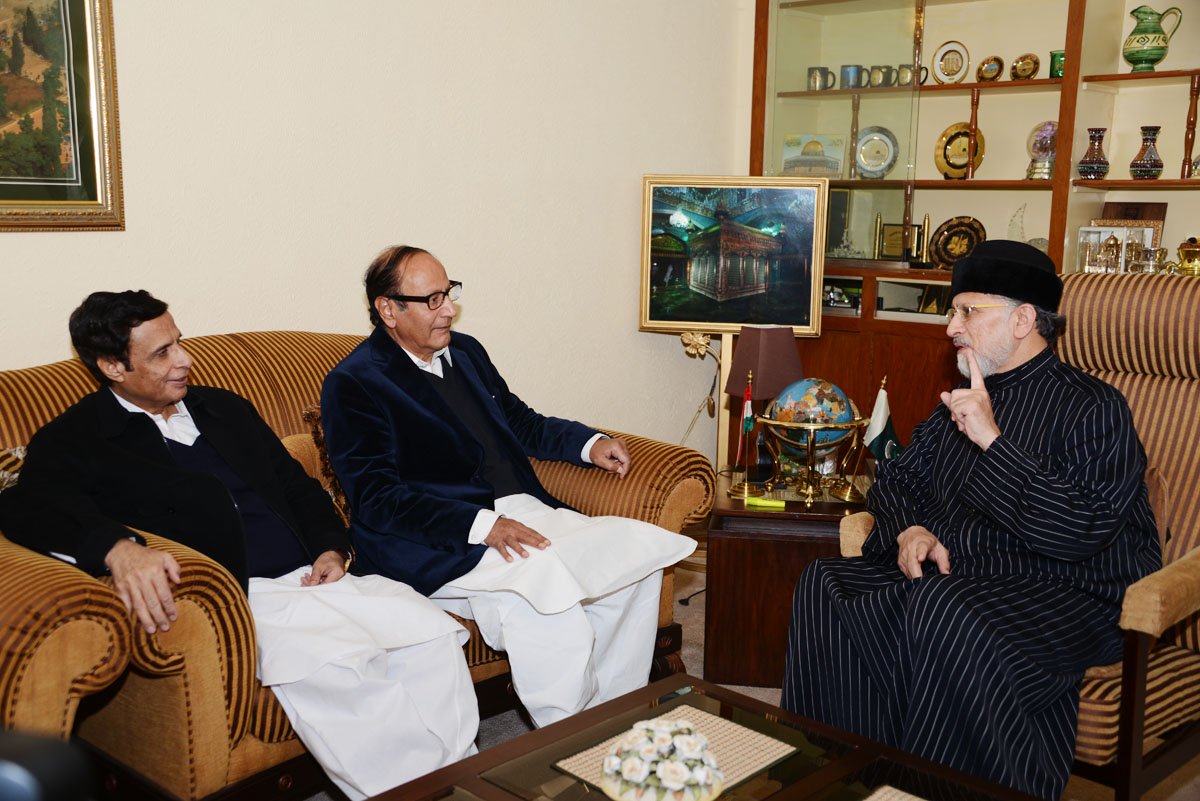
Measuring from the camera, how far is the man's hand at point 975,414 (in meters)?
2.27

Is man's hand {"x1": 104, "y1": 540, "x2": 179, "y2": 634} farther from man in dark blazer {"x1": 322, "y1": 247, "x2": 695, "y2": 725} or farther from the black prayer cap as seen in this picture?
the black prayer cap

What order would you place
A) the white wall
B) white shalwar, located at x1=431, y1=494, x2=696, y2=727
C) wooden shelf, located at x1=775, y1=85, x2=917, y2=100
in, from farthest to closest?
wooden shelf, located at x1=775, y1=85, x2=917, y2=100 < the white wall < white shalwar, located at x1=431, y1=494, x2=696, y2=727

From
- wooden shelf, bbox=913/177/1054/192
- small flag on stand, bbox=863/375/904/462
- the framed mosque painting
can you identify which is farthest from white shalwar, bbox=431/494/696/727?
wooden shelf, bbox=913/177/1054/192

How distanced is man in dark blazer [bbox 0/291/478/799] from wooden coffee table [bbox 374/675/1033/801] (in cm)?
46

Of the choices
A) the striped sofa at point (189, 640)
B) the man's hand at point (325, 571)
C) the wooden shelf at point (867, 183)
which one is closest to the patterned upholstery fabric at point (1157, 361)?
Result: the striped sofa at point (189, 640)

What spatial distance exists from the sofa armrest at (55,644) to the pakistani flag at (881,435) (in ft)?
6.71

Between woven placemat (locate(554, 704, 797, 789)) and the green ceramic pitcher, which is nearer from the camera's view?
woven placemat (locate(554, 704, 797, 789))

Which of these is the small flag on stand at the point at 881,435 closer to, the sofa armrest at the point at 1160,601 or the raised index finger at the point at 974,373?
the raised index finger at the point at 974,373

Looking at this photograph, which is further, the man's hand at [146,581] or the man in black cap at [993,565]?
the man in black cap at [993,565]

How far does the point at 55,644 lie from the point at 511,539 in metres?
1.04

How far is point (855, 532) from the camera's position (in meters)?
2.64

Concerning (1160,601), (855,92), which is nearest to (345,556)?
(1160,601)

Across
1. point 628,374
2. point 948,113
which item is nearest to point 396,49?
point 628,374

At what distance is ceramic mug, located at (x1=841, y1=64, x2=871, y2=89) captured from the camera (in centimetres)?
477
